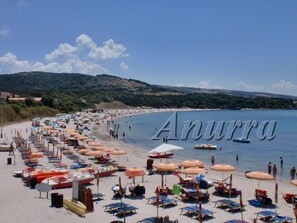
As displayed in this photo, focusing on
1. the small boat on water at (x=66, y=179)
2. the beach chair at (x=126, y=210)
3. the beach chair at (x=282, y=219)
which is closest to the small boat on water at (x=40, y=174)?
the small boat on water at (x=66, y=179)

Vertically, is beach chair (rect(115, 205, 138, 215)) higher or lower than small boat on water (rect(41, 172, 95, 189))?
lower

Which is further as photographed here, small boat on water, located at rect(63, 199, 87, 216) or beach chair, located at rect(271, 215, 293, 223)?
small boat on water, located at rect(63, 199, 87, 216)

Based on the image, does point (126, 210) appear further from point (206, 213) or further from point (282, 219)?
point (282, 219)

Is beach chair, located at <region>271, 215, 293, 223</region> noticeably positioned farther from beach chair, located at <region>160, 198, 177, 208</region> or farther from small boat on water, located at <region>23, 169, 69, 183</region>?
small boat on water, located at <region>23, 169, 69, 183</region>

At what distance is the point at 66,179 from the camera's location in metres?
19.4

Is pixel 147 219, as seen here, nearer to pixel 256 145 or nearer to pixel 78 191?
pixel 78 191

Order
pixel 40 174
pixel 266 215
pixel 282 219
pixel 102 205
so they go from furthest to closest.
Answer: pixel 40 174, pixel 102 205, pixel 266 215, pixel 282 219

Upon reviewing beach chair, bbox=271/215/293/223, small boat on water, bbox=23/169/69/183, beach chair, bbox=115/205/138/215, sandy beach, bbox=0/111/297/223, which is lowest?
sandy beach, bbox=0/111/297/223

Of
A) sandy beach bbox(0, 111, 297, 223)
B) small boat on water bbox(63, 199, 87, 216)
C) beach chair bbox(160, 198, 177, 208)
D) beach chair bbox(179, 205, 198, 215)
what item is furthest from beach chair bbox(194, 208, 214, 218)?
small boat on water bbox(63, 199, 87, 216)

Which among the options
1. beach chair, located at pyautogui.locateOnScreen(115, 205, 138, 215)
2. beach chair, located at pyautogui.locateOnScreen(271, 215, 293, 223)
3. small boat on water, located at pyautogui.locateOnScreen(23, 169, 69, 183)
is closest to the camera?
beach chair, located at pyautogui.locateOnScreen(271, 215, 293, 223)

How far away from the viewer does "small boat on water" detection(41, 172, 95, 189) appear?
18.8 meters

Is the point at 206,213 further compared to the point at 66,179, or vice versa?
the point at 66,179

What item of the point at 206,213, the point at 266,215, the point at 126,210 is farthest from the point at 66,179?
the point at 266,215

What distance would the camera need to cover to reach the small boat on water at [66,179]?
18820 mm
